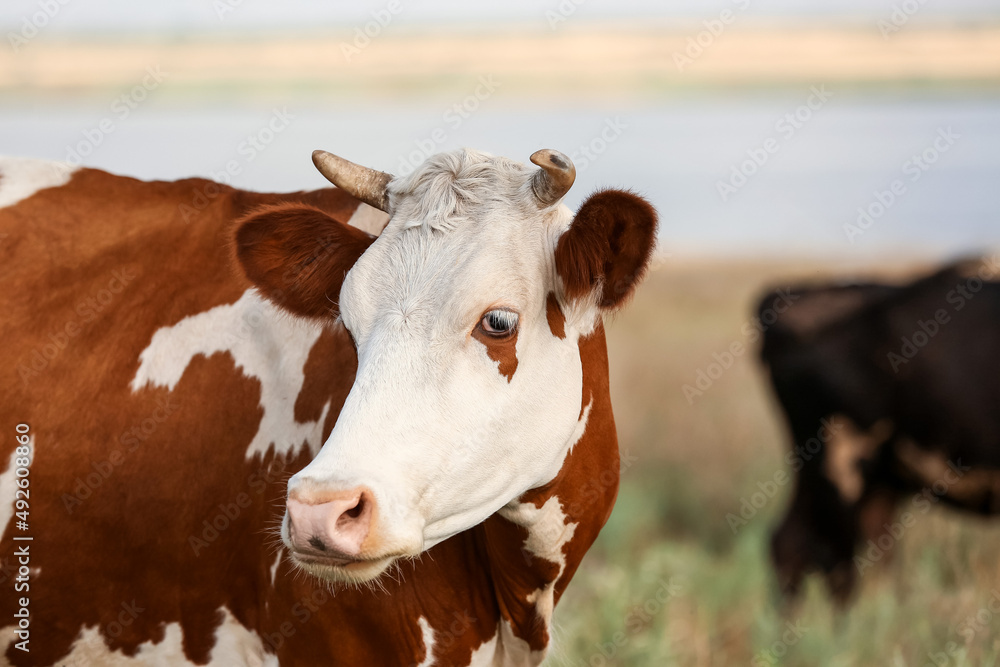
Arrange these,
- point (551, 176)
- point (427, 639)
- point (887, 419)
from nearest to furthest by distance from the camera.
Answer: point (551, 176) → point (427, 639) → point (887, 419)

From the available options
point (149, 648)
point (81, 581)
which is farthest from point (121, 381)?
point (149, 648)

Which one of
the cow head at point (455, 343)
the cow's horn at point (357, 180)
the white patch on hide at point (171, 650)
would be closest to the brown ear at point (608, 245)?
the cow head at point (455, 343)

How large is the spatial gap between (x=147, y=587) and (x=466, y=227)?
1.66 m

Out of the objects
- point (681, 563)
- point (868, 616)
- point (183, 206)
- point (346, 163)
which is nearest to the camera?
point (346, 163)

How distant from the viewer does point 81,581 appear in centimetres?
331

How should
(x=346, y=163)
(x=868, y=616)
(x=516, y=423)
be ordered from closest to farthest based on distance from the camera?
(x=516, y=423) → (x=346, y=163) → (x=868, y=616)

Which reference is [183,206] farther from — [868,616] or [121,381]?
[868,616]

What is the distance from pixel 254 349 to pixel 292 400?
0.26 m

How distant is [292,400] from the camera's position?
3.29 metres

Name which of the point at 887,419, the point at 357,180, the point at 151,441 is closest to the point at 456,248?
the point at 357,180

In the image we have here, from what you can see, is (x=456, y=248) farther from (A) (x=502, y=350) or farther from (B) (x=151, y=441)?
(B) (x=151, y=441)

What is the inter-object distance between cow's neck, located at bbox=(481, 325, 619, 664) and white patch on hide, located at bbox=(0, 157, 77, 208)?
2.13 meters

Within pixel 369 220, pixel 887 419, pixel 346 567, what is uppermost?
pixel 369 220

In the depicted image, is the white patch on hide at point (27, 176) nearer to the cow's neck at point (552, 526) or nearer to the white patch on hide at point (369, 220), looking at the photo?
the white patch on hide at point (369, 220)
